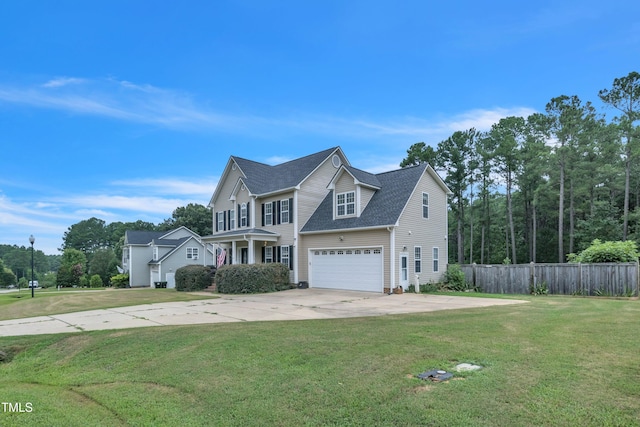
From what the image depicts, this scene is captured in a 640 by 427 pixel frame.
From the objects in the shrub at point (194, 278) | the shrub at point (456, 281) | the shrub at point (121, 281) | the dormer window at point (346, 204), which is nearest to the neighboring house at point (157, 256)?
the shrub at point (121, 281)

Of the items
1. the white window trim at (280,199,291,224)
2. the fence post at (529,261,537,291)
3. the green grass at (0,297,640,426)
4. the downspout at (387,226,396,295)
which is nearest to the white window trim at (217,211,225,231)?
the white window trim at (280,199,291,224)

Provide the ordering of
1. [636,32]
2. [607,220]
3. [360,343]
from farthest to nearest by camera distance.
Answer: [607,220] < [636,32] < [360,343]

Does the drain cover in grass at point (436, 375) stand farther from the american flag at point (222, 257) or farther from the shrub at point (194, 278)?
the american flag at point (222, 257)

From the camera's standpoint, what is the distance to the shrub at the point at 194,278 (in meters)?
23.0

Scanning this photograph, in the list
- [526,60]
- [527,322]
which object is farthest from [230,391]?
[526,60]

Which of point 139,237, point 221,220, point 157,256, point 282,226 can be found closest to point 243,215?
point 221,220

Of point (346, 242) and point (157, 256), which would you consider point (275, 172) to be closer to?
point (346, 242)

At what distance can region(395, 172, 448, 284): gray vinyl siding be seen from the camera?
19172 millimetres

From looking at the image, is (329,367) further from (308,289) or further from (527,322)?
(308,289)

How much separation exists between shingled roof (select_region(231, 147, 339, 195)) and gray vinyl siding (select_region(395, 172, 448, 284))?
6.80 m

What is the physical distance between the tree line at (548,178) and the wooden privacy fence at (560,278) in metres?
15.6

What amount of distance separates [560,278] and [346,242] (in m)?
10.2

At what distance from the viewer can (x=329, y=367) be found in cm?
541

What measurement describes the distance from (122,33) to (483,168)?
3494cm
